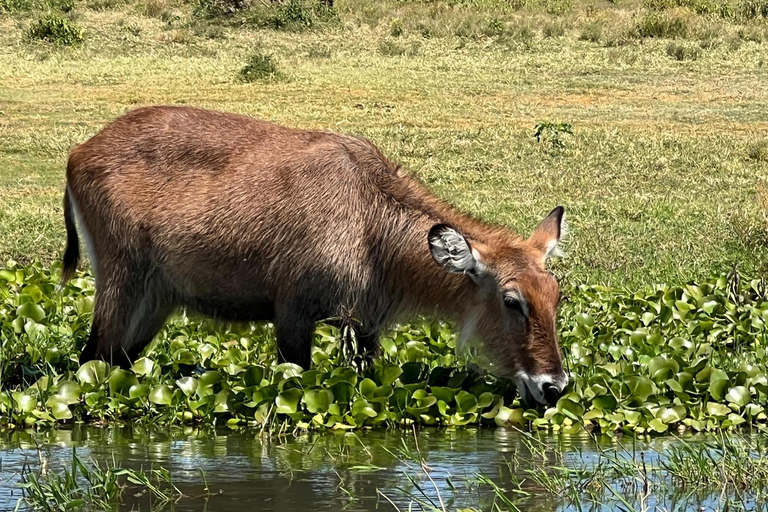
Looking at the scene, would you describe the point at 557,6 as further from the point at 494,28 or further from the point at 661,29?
the point at 661,29

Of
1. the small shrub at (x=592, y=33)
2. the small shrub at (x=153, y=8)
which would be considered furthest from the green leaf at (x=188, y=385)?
the small shrub at (x=153, y=8)

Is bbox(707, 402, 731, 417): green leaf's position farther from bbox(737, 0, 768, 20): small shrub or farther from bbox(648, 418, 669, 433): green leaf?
bbox(737, 0, 768, 20): small shrub

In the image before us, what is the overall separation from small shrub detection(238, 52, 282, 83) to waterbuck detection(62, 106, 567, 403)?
1438cm

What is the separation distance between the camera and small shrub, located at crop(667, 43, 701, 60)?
80.6ft

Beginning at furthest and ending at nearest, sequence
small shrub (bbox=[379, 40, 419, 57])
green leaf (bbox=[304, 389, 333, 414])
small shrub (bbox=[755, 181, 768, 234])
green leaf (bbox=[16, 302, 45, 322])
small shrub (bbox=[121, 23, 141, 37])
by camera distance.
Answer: small shrub (bbox=[121, 23, 141, 37])
small shrub (bbox=[379, 40, 419, 57])
small shrub (bbox=[755, 181, 768, 234])
green leaf (bbox=[16, 302, 45, 322])
green leaf (bbox=[304, 389, 333, 414])

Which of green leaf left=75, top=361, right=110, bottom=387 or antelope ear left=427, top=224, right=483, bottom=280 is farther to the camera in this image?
green leaf left=75, top=361, right=110, bottom=387

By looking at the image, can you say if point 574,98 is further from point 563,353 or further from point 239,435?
point 239,435

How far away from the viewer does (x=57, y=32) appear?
957 inches

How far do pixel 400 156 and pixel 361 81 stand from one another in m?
7.16

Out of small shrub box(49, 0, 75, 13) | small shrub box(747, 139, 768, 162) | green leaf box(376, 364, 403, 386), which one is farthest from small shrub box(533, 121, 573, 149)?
small shrub box(49, 0, 75, 13)

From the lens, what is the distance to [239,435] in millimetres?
5922

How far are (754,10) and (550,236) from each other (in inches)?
1053

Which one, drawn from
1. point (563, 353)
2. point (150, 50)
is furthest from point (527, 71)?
point (563, 353)

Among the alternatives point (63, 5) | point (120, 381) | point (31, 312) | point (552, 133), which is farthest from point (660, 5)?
point (120, 381)
